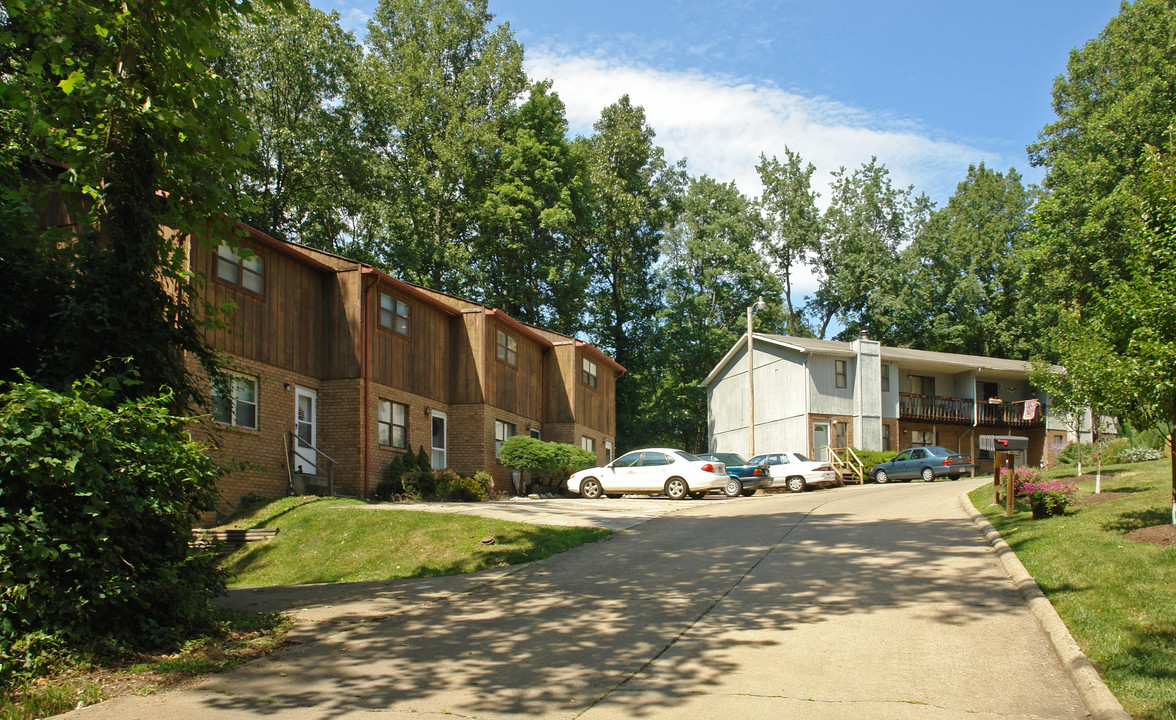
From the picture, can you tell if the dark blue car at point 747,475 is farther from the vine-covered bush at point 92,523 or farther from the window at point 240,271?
the vine-covered bush at point 92,523

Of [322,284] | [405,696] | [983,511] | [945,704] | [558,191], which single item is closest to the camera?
[945,704]

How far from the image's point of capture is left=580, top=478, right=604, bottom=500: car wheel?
2592 cm

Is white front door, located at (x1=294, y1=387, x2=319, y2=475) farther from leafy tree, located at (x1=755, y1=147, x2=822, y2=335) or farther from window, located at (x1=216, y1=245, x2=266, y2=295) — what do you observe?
leafy tree, located at (x1=755, y1=147, x2=822, y2=335)

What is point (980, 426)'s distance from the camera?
151 ft

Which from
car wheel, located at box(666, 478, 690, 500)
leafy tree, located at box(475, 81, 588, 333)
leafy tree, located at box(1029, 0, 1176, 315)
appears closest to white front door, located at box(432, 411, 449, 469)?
car wheel, located at box(666, 478, 690, 500)

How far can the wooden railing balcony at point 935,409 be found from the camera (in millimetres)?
44000

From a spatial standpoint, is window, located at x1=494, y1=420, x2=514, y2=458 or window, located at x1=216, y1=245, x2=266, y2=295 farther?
window, located at x1=494, y1=420, x2=514, y2=458

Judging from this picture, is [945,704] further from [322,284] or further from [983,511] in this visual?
[322,284]

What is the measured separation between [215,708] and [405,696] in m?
1.33

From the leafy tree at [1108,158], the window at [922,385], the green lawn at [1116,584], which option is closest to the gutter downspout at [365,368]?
the green lawn at [1116,584]

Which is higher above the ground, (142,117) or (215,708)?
(142,117)

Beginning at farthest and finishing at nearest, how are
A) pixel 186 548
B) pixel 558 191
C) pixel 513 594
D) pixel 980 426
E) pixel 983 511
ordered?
pixel 980 426, pixel 558 191, pixel 983 511, pixel 513 594, pixel 186 548

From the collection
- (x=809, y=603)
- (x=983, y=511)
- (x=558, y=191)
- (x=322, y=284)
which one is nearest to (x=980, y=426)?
(x=558, y=191)

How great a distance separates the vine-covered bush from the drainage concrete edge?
742 cm
